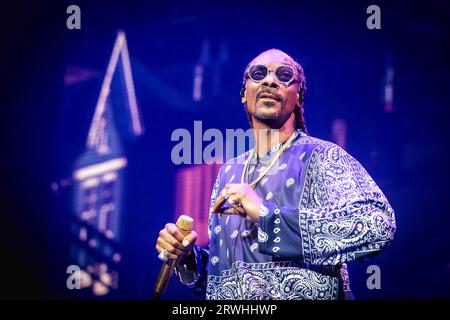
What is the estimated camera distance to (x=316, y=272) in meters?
1.92

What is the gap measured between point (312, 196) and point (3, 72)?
1.83m

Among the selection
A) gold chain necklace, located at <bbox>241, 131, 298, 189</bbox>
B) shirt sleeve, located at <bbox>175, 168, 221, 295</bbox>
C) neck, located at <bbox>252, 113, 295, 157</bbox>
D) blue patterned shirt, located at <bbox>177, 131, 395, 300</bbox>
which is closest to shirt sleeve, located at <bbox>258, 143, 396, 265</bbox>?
blue patterned shirt, located at <bbox>177, 131, 395, 300</bbox>

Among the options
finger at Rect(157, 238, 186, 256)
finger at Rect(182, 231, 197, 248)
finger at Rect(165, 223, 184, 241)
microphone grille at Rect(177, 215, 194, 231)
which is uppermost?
microphone grille at Rect(177, 215, 194, 231)

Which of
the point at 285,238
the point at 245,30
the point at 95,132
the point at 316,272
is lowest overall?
the point at 316,272

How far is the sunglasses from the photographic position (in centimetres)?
216

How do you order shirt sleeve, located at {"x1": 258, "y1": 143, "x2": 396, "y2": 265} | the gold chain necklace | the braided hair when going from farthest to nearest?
the braided hair < the gold chain necklace < shirt sleeve, located at {"x1": 258, "y1": 143, "x2": 396, "y2": 265}

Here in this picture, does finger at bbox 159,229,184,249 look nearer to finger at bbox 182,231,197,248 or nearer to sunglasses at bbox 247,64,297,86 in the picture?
finger at bbox 182,231,197,248

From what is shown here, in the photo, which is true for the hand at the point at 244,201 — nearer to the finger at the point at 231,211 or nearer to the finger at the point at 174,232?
the finger at the point at 231,211

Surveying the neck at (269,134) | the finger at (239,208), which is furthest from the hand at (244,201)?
the neck at (269,134)

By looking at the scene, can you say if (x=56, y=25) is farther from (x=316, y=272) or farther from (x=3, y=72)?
(x=316, y=272)

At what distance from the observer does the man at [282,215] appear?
6.00ft

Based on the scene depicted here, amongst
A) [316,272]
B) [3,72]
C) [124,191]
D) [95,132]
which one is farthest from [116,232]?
[316,272]

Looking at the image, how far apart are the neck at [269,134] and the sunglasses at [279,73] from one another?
150 millimetres
